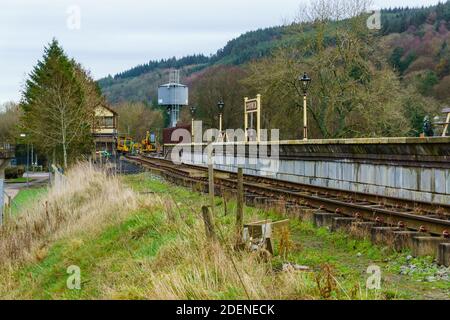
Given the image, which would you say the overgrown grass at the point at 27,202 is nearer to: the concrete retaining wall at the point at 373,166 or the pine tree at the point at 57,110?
the pine tree at the point at 57,110

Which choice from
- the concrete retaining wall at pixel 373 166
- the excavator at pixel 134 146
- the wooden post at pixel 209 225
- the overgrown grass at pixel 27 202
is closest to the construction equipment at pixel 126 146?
the excavator at pixel 134 146

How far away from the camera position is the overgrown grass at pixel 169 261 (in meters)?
6.80

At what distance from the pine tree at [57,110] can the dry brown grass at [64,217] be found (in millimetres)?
22757

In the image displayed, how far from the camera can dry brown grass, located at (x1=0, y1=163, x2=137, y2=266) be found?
1496cm

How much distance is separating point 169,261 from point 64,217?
32.4 ft

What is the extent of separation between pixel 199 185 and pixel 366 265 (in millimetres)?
13175

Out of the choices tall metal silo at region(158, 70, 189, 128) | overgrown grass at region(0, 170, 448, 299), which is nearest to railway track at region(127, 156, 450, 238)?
overgrown grass at region(0, 170, 448, 299)

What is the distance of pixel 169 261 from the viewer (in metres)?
8.65

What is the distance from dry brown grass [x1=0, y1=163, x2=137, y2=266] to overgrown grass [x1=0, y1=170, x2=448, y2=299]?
55mm

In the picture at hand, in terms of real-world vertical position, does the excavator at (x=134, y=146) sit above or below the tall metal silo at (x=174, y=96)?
below

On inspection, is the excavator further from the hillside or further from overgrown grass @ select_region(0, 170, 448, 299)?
overgrown grass @ select_region(0, 170, 448, 299)

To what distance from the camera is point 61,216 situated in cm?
1809

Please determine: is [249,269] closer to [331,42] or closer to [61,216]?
[61,216]
